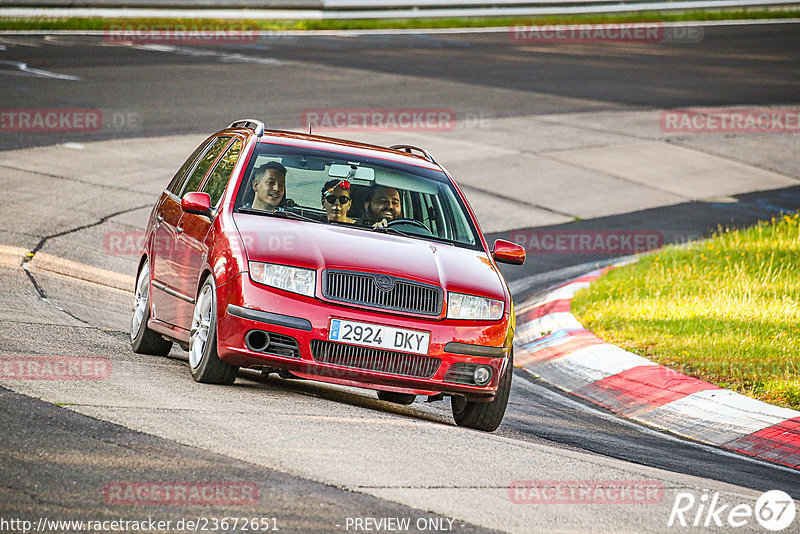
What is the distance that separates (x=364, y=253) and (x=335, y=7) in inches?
1212

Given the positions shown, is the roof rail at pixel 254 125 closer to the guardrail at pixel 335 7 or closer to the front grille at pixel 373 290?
the front grille at pixel 373 290

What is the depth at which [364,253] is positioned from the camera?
280 inches

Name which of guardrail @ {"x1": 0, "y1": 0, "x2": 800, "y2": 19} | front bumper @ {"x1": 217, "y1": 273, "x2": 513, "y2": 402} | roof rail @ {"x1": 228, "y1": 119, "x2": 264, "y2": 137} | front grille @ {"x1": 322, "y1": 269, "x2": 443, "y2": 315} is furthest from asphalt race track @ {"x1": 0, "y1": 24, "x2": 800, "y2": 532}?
guardrail @ {"x1": 0, "y1": 0, "x2": 800, "y2": 19}

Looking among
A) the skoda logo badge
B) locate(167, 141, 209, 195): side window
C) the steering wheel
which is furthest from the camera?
locate(167, 141, 209, 195): side window

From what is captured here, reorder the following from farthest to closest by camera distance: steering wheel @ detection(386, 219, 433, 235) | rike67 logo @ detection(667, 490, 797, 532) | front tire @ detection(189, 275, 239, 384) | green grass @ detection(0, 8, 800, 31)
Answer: green grass @ detection(0, 8, 800, 31) < steering wheel @ detection(386, 219, 433, 235) < front tire @ detection(189, 275, 239, 384) < rike67 logo @ detection(667, 490, 797, 532)

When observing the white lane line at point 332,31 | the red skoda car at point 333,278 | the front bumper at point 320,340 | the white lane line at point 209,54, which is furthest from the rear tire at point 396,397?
the white lane line at point 332,31

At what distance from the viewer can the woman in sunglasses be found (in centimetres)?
779

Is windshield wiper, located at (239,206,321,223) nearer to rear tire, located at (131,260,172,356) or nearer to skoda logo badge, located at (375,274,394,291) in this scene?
skoda logo badge, located at (375,274,394,291)

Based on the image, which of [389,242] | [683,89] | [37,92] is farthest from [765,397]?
[683,89]

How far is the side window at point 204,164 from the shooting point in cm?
858

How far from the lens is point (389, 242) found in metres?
7.45

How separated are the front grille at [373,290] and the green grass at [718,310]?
3.37 meters

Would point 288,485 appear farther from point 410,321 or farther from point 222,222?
point 222,222

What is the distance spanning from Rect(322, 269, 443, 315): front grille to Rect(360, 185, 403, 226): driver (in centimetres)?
97
